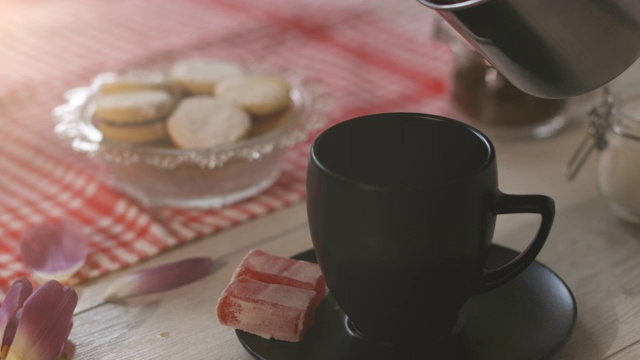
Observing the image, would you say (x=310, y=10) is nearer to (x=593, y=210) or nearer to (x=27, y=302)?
(x=593, y=210)

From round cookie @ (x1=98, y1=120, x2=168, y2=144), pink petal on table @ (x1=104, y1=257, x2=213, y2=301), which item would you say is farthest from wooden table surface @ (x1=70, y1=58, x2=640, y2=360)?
round cookie @ (x1=98, y1=120, x2=168, y2=144)

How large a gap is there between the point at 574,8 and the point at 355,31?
68 centimetres

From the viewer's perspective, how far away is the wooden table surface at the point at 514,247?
0.52m

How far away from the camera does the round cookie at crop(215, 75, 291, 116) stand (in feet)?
2.40

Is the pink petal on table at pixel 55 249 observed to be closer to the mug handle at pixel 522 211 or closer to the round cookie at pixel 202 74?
the round cookie at pixel 202 74

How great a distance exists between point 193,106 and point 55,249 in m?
0.17

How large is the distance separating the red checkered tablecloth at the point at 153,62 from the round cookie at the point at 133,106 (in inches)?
2.9

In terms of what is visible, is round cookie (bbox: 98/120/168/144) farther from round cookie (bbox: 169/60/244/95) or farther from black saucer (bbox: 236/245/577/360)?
black saucer (bbox: 236/245/577/360)

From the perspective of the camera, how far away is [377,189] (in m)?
0.42

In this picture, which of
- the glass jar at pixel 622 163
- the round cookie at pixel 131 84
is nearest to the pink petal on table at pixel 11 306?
the round cookie at pixel 131 84

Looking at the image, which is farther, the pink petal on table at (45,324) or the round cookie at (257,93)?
the round cookie at (257,93)

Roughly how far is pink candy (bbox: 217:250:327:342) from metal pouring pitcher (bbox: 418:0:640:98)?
0.58 feet

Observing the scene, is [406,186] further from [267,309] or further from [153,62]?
[153,62]

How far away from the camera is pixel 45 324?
50 cm
